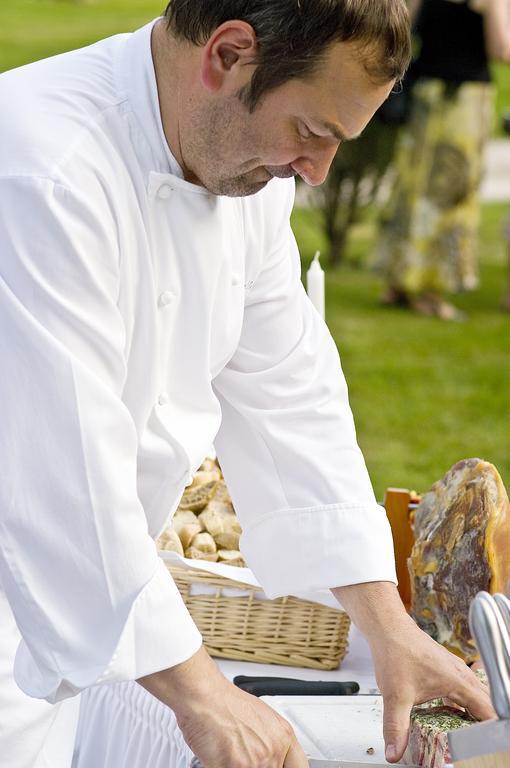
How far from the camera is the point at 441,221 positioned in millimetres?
5406

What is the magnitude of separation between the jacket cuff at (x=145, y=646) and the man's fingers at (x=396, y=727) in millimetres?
278

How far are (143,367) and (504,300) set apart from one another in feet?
16.7

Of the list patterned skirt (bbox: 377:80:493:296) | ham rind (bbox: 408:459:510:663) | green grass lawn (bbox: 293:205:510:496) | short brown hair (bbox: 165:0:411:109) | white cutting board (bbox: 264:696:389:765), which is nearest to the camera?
short brown hair (bbox: 165:0:411:109)

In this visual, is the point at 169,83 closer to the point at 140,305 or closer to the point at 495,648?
the point at 140,305

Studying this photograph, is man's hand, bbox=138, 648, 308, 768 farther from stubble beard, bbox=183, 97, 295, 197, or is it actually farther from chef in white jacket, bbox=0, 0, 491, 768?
stubble beard, bbox=183, 97, 295, 197

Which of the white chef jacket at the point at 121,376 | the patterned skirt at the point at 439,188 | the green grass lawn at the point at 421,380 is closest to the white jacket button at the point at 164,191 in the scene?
the white chef jacket at the point at 121,376

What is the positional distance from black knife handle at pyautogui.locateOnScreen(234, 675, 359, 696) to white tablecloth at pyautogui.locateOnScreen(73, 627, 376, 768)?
0.21 ft

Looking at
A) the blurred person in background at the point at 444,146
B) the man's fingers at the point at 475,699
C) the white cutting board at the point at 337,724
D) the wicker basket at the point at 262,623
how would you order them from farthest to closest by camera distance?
the blurred person in background at the point at 444,146, the wicker basket at the point at 262,623, the white cutting board at the point at 337,724, the man's fingers at the point at 475,699

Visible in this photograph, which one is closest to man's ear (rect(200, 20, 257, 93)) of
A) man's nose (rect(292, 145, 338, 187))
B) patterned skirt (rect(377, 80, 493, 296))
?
man's nose (rect(292, 145, 338, 187))

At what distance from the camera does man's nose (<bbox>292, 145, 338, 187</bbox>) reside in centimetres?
124

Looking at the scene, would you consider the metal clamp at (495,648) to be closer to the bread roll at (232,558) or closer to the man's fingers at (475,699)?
the man's fingers at (475,699)

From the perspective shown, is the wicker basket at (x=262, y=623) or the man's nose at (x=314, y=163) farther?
the wicker basket at (x=262, y=623)

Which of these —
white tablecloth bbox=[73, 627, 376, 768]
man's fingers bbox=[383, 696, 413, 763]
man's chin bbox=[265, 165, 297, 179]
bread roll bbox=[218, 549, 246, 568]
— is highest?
man's chin bbox=[265, 165, 297, 179]

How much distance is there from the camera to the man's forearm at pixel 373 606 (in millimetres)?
1425
